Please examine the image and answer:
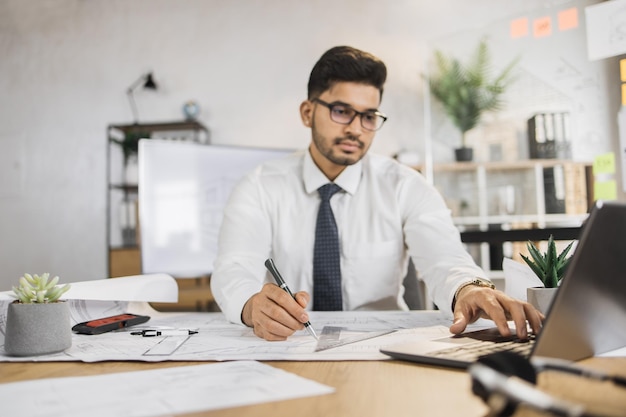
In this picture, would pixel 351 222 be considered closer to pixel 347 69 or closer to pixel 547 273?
pixel 347 69

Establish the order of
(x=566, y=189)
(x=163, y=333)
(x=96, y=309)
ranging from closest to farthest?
1. (x=163, y=333)
2. (x=96, y=309)
3. (x=566, y=189)

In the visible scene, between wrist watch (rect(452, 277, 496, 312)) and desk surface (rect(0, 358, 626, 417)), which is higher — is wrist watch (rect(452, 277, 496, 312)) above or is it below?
above

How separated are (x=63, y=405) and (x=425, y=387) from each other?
399 millimetres

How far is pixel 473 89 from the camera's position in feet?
12.6

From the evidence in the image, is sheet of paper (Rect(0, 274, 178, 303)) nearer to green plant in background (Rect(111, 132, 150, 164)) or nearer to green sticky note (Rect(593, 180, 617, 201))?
green sticky note (Rect(593, 180, 617, 201))

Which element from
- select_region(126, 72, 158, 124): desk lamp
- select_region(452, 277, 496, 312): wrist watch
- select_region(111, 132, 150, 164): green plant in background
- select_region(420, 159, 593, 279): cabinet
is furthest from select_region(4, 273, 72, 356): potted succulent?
select_region(126, 72, 158, 124): desk lamp

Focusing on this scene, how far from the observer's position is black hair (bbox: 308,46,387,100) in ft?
5.21

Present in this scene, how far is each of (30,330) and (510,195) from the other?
3572 mm

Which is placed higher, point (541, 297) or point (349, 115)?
point (349, 115)

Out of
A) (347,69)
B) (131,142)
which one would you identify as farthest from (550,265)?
(131,142)

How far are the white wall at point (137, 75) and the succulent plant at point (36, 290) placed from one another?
3.50 metres

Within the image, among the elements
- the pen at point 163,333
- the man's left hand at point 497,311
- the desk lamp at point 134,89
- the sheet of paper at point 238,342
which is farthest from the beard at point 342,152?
the desk lamp at point 134,89

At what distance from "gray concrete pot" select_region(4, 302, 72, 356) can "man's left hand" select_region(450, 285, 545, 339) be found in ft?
2.12

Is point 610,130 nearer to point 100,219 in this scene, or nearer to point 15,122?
point 100,219
